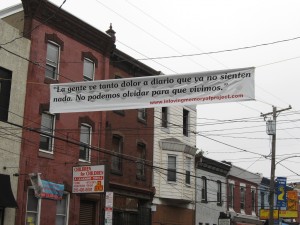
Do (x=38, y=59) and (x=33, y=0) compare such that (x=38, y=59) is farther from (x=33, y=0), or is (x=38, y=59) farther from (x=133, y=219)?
(x=133, y=219)

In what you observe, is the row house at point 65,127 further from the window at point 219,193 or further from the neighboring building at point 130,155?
the window at point 219,193

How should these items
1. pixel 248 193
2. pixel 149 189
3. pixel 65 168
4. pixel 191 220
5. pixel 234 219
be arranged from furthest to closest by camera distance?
pixel 248 193 → pixel 234 219 → pixel 191 220 → pixel 149 189 → pixel 65 168

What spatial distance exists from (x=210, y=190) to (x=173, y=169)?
604cm

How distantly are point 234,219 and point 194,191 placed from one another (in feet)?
23.2

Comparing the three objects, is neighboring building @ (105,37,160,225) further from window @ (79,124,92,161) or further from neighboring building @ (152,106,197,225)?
window @ (79,124,92,161)

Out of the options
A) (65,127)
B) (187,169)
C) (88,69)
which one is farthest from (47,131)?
(187,169)

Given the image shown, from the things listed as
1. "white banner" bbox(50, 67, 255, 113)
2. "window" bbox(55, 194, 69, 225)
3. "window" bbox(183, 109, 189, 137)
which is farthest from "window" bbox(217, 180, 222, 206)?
"white banner" bbox(50, 67, 255, 113)

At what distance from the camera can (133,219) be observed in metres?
30.1

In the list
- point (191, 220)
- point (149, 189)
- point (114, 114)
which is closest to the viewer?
point (114, 114)

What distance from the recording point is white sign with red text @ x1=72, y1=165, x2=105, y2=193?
22.7 m

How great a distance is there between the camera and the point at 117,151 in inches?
1145

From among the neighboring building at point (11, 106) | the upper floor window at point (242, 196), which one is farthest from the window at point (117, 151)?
the upper floor window at point (242, 196)

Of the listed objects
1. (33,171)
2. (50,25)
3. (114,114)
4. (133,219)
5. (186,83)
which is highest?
(50,25)

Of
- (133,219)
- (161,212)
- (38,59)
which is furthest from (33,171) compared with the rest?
(161,212)
